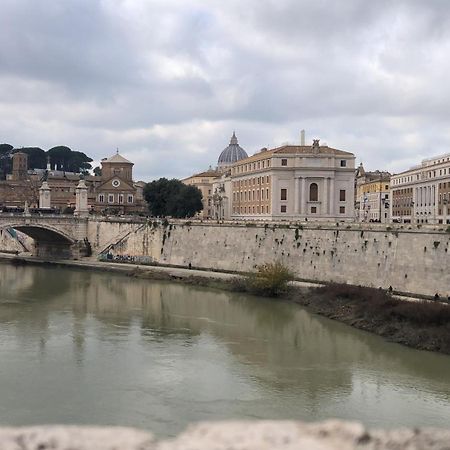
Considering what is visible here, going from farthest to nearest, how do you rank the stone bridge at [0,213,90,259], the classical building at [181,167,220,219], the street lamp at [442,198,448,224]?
the classical building at [181,167,220,219]
the stone bridge at [0,213,90,259]
the street lamp at [442,198,448,224]

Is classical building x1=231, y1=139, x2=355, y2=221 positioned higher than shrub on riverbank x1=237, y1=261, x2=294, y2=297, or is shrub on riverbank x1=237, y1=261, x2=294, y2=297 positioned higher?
classical building x1=231, y1=139, x2=355, y2=221

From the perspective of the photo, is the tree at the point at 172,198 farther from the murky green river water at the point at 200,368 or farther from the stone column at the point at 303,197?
the murky green river water at the point at 200,368

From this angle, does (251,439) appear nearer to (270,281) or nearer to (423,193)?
(270,281)

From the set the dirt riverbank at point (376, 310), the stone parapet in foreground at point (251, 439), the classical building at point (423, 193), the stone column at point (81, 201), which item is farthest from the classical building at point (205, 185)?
the stone parapet in foreground at point (251, 439)

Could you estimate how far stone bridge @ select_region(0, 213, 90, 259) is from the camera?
113 feet

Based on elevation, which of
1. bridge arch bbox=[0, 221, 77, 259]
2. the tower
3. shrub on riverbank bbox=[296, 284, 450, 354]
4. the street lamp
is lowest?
shrub on riverbank bbox=[296, 284, 450, 354]

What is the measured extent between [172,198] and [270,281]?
2369 centimetres

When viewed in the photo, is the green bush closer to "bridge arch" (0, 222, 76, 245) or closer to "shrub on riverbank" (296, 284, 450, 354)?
"shrub on riverbank" (296, 284, 450, 354)

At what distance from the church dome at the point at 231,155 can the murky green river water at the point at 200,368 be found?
50.2 metres

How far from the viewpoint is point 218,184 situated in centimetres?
5303

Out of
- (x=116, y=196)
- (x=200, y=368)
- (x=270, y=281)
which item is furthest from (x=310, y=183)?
(x=116, y=196)

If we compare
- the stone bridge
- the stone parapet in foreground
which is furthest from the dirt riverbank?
the stone parapet in foreground

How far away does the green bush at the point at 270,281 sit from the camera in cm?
2375

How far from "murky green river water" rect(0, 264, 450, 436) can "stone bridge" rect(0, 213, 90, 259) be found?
13428 millimetres
